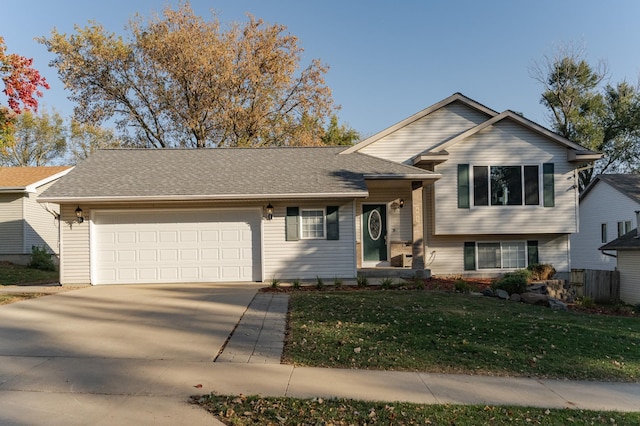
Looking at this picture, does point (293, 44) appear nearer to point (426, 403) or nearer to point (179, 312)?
point (179, 312)

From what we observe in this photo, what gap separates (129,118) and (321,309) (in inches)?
888

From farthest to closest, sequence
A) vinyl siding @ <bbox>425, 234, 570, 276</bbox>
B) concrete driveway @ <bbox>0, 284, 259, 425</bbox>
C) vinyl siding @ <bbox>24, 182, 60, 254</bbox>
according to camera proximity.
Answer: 1. vinyl siding @ <bbox>24, 182, 60, 254</bbox>
2. vinyl siding @ <bbox>425, 234, 570, 276</bbox>
3. concrete driveway @ <bbox>0, 284, 259, 425</bbox>

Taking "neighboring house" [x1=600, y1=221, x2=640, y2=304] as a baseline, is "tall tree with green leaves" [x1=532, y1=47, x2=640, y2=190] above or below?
above

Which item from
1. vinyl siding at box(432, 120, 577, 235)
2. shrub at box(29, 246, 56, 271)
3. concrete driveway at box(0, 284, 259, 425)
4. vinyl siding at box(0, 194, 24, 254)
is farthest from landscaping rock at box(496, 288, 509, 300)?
vinyl siding at box(0, 194, 24, 254)

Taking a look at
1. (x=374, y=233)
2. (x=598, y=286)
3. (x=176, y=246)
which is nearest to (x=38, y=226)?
(x=176, y=246)

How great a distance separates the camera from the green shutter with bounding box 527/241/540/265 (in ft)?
54.9

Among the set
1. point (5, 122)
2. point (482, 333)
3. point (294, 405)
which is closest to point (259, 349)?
point (294, 405)

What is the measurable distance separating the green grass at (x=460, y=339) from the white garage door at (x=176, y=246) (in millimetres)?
4079

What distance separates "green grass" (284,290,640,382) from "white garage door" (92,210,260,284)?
408 centimetres

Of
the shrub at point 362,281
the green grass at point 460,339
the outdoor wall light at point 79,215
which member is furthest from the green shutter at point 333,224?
the outdoor wall light at point 79,215

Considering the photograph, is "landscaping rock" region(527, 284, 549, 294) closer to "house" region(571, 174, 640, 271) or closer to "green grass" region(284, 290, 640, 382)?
"green grass" region(284, 290, 640, 382)

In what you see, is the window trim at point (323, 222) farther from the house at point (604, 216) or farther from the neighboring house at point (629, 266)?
the house at point (604, 216)

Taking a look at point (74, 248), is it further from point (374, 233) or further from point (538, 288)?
point (538, 288)

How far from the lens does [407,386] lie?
17.8 ft
